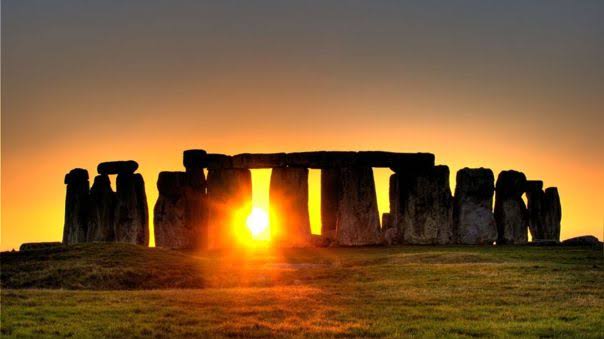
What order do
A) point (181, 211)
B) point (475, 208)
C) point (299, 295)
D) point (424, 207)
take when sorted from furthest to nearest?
point (181, 211), point (475, 208), point (424, 207), point (299, 295)

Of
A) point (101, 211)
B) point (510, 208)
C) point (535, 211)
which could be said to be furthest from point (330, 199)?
point (535, 211)

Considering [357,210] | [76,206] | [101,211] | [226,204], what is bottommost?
[357,210]

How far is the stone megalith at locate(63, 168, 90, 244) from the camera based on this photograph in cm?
4984

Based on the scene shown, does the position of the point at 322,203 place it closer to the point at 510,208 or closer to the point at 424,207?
the point at 424,207

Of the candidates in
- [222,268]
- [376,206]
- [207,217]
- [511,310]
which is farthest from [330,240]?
[511,310]

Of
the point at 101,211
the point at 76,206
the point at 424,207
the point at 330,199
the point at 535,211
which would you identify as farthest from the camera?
the point at 535,211

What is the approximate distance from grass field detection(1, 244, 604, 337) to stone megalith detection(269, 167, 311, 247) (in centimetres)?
969

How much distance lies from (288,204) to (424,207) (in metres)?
6.93

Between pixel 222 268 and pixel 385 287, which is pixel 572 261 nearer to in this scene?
pixel 385 287

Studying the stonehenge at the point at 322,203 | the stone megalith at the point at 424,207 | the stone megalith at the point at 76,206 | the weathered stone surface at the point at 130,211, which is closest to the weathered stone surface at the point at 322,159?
the stonehenge at the point at 322,203

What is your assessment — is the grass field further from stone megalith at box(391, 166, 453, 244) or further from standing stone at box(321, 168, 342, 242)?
standing stone at box(321, 168, 342, 242)

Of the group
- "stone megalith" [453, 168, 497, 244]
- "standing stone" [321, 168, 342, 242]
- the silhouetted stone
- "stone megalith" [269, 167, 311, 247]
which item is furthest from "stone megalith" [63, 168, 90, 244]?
"stone megalith" [453, 168, 497, 244]

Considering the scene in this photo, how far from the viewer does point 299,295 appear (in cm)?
2375

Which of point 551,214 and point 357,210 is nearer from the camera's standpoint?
point 357,210
